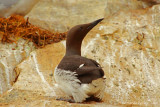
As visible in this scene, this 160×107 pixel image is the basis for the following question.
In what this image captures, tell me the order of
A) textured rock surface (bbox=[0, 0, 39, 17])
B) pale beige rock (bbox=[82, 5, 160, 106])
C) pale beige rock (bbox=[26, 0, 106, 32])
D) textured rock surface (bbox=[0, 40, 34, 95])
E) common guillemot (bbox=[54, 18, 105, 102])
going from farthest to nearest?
1. pale beige rock (bbox=[26, 0, 106, 32])
2. textured rock surface (bbox=[0, 0, 39, 17])
3. textured rock surface (bbox=[0, 40, 34, 95])
4. pale beige rock (bbox=[82, 5, 160, 106])
5. common guillemot (bbox=[54, 18, 105, 102])

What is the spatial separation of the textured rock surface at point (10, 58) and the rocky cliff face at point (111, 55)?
0.92 feet

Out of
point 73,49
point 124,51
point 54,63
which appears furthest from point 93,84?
point 124,51

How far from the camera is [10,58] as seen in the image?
22.9 ft

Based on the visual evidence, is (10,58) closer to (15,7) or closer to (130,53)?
(15,7)

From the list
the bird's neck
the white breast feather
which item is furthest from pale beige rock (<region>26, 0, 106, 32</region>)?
the white breast feather

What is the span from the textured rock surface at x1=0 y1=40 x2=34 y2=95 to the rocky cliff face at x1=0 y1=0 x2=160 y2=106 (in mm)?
280

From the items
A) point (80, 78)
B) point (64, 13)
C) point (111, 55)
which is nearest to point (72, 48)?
point (80, 78)

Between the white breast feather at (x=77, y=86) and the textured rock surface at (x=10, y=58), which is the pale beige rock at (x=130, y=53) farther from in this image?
the textured rock surface at (x=10, y=58)

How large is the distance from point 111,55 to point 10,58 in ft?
9.04

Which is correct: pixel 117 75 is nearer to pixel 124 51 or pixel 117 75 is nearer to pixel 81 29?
pixel 124 51

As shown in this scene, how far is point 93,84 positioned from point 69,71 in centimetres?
51

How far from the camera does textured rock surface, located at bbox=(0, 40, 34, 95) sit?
651cm

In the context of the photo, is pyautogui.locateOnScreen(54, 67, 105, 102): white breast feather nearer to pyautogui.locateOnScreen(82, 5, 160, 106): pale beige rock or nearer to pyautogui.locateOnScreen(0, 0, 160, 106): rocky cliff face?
pyautogui.locateOnScreen(0, 0, 160, 106): rocky cliff face

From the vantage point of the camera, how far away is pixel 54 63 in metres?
6.82
